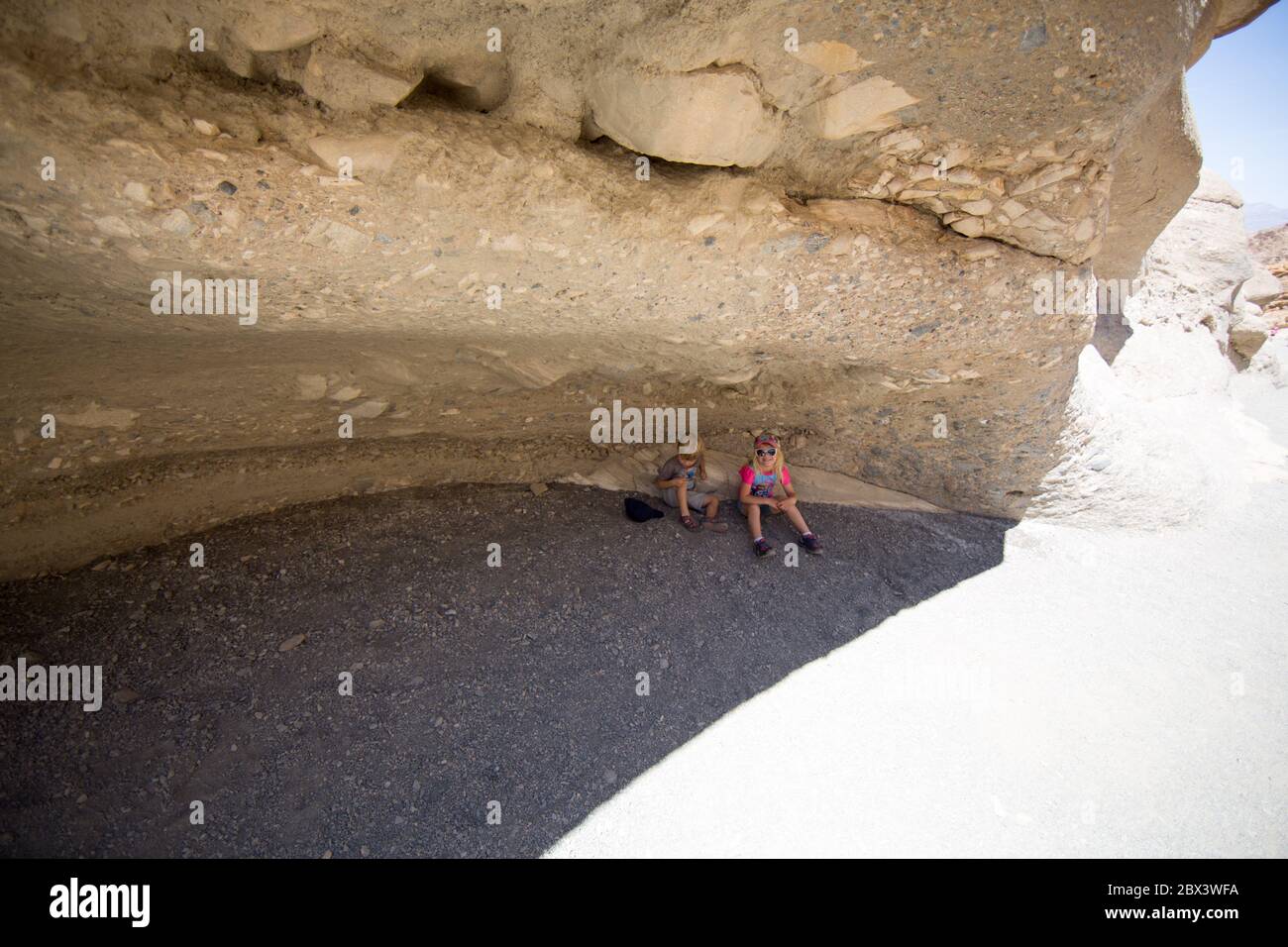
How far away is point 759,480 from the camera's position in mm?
3768

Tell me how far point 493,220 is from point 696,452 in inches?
76.7

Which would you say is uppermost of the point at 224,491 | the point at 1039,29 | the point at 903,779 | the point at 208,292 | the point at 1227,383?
the point at 1039,29

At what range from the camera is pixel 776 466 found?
150 inches

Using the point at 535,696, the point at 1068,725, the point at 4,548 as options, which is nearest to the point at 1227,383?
the point at 1068,725

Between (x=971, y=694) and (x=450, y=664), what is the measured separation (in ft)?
8.00

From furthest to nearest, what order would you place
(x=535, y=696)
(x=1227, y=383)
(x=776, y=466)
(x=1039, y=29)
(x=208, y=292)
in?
(x=1227, y=383) < (x=776, y=466) < (x=535, y=696) < (x=1039, y=29) < (x=208, y=292)

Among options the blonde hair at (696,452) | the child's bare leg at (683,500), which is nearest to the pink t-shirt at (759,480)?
the blonde hair at (696,452)

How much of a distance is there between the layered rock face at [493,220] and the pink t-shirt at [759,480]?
21.8 inches

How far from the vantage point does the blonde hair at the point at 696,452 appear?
3725mm

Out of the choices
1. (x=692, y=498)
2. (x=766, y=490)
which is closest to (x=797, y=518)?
(x=766, y=490)

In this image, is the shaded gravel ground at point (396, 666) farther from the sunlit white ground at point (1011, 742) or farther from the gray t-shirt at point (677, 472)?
the gray t-shirt at point (677, 472)

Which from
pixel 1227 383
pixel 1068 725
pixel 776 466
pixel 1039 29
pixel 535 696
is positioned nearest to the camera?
pixel 1039 29

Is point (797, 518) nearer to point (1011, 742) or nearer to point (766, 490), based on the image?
point (766, 490)

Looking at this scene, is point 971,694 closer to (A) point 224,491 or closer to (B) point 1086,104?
(B) point 1086,104
